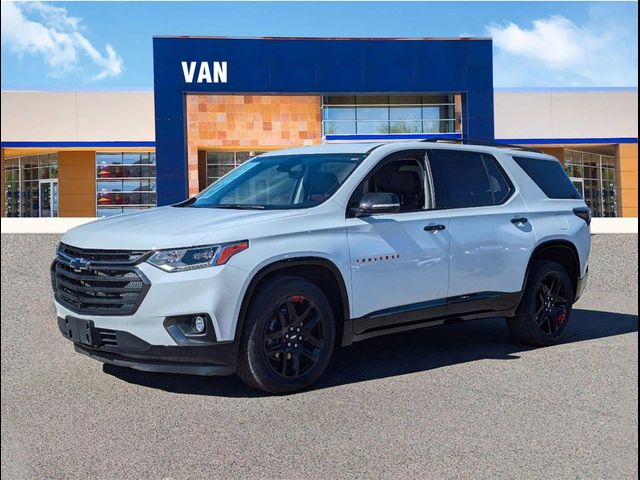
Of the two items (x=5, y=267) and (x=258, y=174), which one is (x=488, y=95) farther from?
(x=258, y=174)

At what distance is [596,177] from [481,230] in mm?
36498

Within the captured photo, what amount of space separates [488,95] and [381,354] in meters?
20.3

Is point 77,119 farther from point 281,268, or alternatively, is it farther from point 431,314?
point 281,268

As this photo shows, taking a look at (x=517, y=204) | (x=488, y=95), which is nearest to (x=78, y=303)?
(x=517, y=204)

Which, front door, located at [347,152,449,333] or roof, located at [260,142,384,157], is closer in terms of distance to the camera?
front door, located at [347,152,449,333]

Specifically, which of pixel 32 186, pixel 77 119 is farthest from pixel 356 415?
pixel 32 186

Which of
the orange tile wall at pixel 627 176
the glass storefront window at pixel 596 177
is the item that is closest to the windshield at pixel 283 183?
the orange tile wall at pixel 627 176

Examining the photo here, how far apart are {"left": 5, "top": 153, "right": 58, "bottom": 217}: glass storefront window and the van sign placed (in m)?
14.7

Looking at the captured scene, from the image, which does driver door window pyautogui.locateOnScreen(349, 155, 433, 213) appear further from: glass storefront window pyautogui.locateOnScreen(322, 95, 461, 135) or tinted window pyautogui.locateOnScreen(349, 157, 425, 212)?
glass storefront window pyautogui.locateOnScreen(322, 95, 461, 135)

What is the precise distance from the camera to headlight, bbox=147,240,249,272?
500 cm

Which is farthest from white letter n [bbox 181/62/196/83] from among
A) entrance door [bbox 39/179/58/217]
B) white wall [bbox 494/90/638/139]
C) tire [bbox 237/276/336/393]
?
tire [bbox 237/276/336/393]

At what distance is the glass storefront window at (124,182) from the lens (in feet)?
116

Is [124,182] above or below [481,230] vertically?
above

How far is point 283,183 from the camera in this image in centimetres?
639
